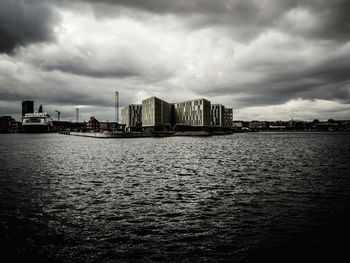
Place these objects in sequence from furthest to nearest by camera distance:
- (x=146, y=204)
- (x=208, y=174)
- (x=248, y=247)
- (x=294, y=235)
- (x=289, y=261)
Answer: (x=208, y=174) < (x=146, y=204) < (x=294, y=235) < (x=248, y=247) < (x=289, y=261)

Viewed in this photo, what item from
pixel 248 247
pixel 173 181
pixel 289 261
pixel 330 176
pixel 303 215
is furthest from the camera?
pixel 330 176

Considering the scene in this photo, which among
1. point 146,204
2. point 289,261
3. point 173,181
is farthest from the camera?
point 173,181

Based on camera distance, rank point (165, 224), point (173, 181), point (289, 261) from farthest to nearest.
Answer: point (173, 181), point (165, 224), point (289, 261)

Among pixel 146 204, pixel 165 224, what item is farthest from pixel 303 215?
pixel 146 204

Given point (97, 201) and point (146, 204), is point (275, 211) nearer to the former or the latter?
point (146, 204)

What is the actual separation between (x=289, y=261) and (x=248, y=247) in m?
1.70

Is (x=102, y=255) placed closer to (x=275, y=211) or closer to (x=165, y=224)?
(x=165, y=224)

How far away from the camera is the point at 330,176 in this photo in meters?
30.0

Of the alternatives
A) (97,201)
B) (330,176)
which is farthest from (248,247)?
(330,176)

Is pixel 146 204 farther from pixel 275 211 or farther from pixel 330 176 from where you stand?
pixel 330 176

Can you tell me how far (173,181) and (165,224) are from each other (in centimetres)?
1259

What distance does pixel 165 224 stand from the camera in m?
15.0

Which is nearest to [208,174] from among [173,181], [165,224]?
[173,181]

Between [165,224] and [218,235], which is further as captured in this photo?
[165,224]
